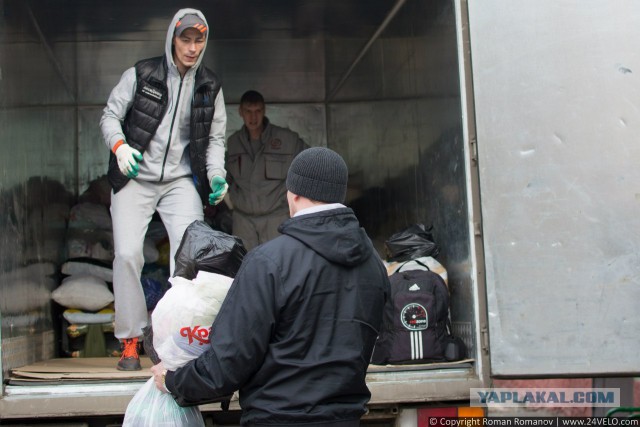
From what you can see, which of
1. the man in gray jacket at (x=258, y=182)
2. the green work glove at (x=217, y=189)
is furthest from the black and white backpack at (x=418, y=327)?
the man in gray jacket at (x=258, y=182)

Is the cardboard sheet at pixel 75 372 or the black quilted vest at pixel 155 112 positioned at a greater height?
the black quilted vest at pixel 155 112

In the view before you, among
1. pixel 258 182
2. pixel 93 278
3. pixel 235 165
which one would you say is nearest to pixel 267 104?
pixel 235 165

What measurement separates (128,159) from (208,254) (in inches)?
48.5

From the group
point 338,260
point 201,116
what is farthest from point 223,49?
point 338,260

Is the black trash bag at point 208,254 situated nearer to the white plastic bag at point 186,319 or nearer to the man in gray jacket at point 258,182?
the white plastic bag at point 186,319

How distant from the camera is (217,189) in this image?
14.4 feet

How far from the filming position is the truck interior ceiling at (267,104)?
3994mm

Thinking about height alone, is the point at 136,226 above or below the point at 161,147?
below

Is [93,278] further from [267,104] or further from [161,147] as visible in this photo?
[267,104]

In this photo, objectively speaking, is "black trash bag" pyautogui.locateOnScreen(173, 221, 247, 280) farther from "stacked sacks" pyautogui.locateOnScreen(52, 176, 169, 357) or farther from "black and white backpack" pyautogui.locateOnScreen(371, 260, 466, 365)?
"stacked sacks" pyautogui.locateOnScreen(52, 176, 169, 357)

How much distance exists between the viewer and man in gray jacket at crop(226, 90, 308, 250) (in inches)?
252

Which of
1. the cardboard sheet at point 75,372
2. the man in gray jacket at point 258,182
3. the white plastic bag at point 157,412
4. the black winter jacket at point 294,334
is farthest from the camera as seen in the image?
the man in gray jacket at point 258,182

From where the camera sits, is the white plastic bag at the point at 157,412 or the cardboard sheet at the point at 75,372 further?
the cardboard sheet at the point at 75,372

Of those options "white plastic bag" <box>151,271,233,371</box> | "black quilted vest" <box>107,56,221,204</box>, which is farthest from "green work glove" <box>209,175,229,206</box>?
"white plastic bag" <box>151,271,233,371</box>
